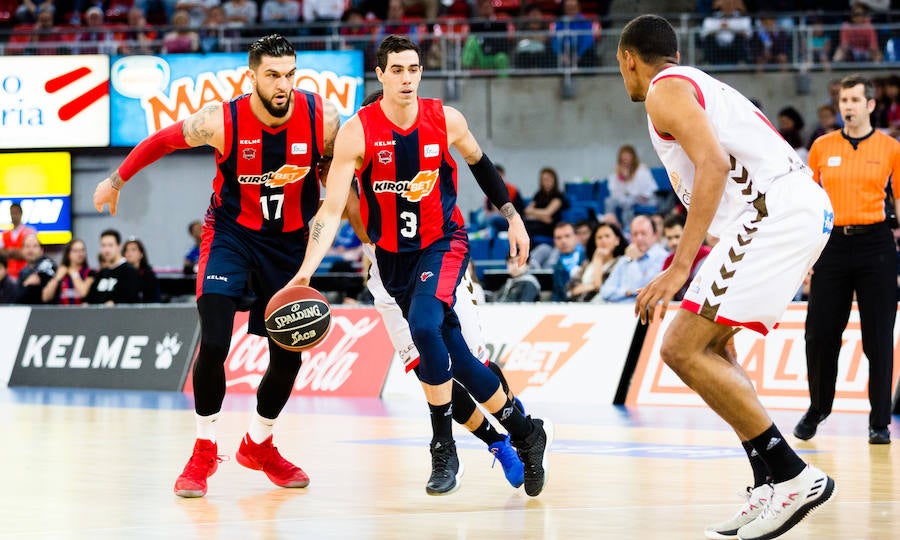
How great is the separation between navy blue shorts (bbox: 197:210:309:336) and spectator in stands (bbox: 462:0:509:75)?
1340 cm

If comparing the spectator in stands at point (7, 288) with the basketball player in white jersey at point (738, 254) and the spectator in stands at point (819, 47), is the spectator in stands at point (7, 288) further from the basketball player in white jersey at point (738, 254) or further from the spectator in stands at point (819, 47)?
the basketball player in white jersey at point (738, 254)

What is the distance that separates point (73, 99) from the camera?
2086 cm

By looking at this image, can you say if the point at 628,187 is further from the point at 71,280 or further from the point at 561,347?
the point at 71,280

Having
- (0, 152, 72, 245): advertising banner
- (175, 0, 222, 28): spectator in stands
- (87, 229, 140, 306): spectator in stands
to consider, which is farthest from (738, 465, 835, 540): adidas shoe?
(175, 0, 222, 28): spectator in stands

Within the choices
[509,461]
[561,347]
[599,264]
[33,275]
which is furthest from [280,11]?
[509,461]

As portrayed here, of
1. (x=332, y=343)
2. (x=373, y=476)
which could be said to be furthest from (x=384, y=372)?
(x=373, y=476)

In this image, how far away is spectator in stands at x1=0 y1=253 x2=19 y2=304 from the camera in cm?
1661

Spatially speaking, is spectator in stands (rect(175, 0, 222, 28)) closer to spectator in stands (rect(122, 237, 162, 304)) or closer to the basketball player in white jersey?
spectator in stands (rect(122, 237, 162, 304))

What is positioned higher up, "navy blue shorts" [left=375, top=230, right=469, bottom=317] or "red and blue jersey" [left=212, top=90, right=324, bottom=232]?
"red and blue jersey" [left=212, top=90, right=324, bottom=232]

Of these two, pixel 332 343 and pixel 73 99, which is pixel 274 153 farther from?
pixel 73 99

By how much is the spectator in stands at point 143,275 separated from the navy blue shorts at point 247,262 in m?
9.01

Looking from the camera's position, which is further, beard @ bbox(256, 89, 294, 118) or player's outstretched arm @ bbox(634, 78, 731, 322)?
beard @ bbox(256, 89, 294, 118)

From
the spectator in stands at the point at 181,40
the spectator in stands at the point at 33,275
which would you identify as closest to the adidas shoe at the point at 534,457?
the spectator in stands at the point at 33,275

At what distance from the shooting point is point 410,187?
6.60 meters
